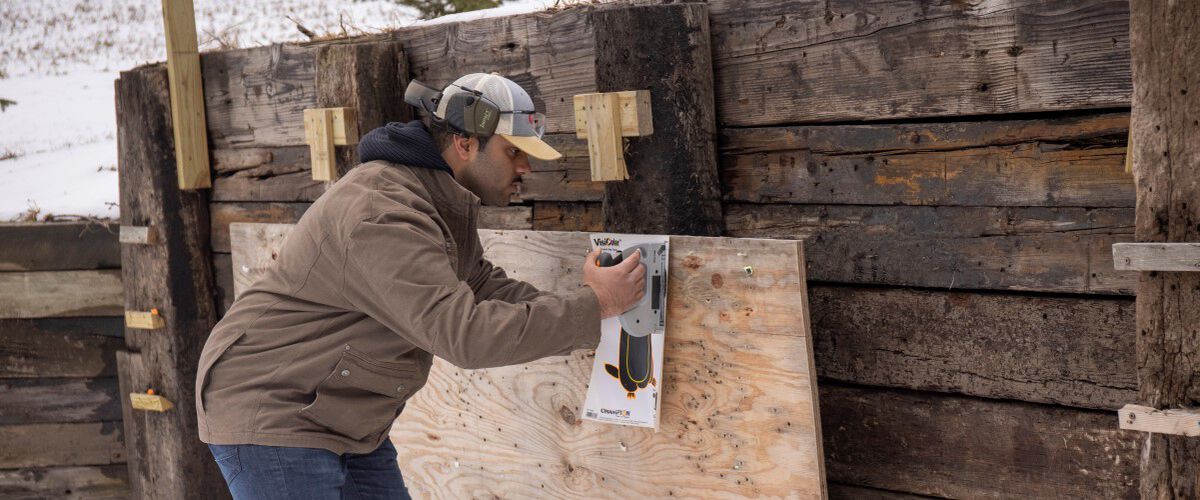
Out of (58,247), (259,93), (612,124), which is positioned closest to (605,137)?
(612,124)

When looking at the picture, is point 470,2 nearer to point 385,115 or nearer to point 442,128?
point 385,115

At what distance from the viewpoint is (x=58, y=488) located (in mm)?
5859

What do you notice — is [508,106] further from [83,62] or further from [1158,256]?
[83,62]

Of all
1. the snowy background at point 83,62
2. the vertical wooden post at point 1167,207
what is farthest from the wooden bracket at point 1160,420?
the snowy background at point 83,62

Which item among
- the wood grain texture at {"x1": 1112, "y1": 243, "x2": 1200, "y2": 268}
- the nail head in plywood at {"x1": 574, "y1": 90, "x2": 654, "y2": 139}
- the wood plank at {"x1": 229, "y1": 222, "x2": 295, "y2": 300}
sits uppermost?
the nail head in plywood at {"x1": 574, "y1": 90, "x2": 654, "y2": 139}

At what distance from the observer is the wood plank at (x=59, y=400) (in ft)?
18.9

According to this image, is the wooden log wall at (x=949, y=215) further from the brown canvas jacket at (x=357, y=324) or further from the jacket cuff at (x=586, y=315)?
the brown canvas jacket at (x=357, y=324)

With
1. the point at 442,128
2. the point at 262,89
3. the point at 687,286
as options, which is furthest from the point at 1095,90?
the point at 262,89

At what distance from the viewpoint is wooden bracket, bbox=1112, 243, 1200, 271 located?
2.48 meters

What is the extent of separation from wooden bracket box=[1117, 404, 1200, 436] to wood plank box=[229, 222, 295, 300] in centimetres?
320

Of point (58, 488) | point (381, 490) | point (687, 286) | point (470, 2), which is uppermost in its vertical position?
point (470, 2)

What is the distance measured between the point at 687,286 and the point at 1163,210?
137 cm

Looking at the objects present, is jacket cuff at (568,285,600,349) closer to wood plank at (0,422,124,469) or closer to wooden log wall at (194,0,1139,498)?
wooden log wall at (194,0,1139,498)

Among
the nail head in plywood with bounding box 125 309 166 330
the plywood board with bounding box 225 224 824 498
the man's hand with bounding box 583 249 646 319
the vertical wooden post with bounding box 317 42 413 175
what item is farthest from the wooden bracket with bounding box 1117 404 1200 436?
the nail head in plywood with bounding box 125 309 166 330
